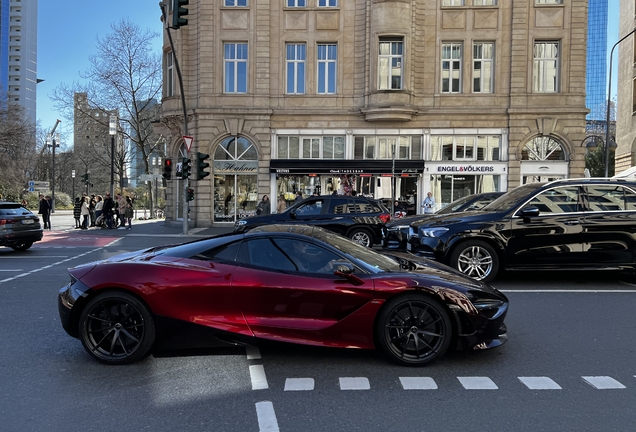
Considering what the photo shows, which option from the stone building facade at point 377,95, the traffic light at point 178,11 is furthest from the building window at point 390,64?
the traffic light at point 178,11

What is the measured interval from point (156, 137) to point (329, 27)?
2723 cm

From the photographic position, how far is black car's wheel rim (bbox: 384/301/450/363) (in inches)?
188

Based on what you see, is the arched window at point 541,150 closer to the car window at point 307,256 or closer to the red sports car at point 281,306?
the red sports car at point 281,306

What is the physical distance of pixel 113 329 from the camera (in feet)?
16.1

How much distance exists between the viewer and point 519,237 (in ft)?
28.7

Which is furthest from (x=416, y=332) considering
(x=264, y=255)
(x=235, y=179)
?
(x=235, y=179)

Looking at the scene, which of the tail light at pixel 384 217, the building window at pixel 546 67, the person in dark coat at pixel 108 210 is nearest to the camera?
the tail light at pixel 384 217

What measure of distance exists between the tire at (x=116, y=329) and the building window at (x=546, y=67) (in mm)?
24385

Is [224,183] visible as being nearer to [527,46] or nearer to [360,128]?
[360,128]

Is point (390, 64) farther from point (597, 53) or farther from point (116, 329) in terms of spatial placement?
point (597, 53)

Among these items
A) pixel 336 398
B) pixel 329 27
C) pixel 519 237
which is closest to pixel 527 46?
pixel 329 27

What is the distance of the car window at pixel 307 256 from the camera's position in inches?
193

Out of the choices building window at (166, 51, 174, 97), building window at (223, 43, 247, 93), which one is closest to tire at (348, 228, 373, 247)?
building window at (223, 43, 247, 93)

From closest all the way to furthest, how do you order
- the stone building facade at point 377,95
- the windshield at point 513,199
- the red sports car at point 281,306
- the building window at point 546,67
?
the red sports car at point 281,306 < the windshield at point 513,199 < the stone building facade at point 377,95 < the building window at point 546,67
